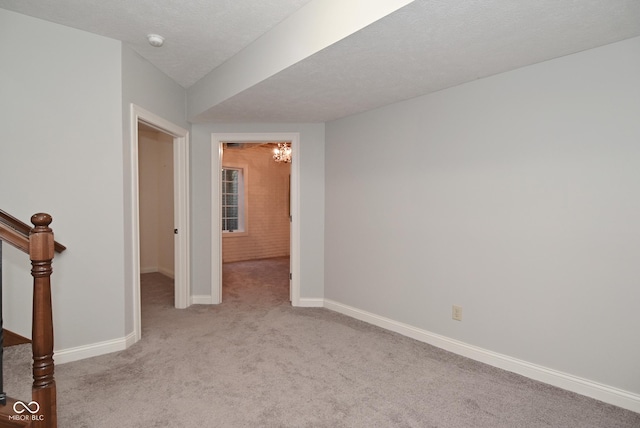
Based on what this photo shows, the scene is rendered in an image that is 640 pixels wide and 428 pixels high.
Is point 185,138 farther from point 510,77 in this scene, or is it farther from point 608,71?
point 608,71

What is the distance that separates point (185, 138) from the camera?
158 inches

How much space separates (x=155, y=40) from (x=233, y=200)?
4973mm

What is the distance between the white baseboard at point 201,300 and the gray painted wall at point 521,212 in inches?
76.9

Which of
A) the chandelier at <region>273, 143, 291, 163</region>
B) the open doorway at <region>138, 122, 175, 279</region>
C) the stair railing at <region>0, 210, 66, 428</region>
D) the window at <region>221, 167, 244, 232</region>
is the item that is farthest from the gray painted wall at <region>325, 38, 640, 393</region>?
the window at <region>221, 167, 244, 232</region>

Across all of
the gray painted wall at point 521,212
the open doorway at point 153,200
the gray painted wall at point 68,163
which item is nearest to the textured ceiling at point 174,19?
the gray painted wall at point 68,163

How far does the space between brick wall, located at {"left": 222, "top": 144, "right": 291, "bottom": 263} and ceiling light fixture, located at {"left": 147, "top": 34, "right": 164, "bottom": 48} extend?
14.4ft

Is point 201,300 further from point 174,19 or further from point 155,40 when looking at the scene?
point 174,19

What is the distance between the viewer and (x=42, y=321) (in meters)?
1.54

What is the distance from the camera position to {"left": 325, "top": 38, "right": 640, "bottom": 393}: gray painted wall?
215 centimetres

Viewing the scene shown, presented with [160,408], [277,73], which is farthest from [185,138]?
[160,408]

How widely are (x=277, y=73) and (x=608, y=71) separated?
7.10 feet

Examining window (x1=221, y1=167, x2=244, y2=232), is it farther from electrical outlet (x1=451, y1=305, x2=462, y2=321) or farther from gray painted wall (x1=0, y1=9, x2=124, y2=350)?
electrical outlet (x1=451, y1=305, x2=462, y2=321)

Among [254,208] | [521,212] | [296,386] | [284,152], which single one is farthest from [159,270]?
[521,212]

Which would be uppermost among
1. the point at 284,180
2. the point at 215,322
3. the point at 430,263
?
the point at 284,180
